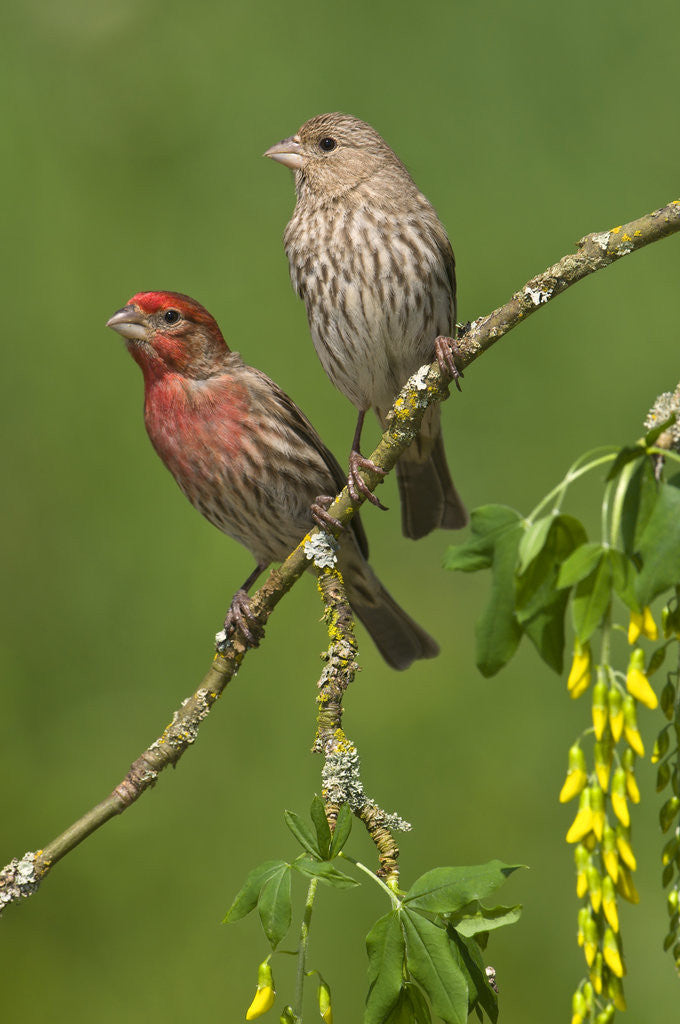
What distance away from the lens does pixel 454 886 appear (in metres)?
1.79

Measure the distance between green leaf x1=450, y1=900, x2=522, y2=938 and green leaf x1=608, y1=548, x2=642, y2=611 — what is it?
2.05ft

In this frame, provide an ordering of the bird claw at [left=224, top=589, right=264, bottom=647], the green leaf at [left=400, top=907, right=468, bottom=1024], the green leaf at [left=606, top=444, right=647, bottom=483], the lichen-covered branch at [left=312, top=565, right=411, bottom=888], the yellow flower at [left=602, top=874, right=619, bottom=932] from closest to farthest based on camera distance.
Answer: the yellow flower at [left=602, top=874, right=619, bottom=932], the green leaf at [left=606, top=444, right=647, bottom=483], the green leaf at [left=400, top=907, right=468, bottom=1024], the lichen-covered branch at [left=312, top=565, right=411, bottom=888], the bird claw at [left=224, top=589, right=264, bottom=647]

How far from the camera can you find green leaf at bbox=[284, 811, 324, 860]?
1.90 m

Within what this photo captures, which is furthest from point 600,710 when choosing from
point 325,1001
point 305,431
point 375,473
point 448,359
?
point 305,431

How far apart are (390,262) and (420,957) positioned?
2.41 metres

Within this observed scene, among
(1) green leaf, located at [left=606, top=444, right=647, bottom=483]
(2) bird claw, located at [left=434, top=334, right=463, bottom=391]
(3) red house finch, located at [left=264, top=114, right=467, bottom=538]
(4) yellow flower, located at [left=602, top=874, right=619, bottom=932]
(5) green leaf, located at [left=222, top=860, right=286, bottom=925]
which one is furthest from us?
(3) red house finch, located at [left=264, top=114, right=467, bottom=538]

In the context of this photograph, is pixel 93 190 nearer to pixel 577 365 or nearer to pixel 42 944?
pixel 577 365

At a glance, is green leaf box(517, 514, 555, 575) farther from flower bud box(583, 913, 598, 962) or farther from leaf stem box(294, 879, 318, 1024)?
leaf stem box(294, 879, 318, 1024)

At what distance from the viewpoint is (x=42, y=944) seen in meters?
5.56

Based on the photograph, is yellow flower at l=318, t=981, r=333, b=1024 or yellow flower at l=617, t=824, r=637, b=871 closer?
yellow flower at l=617, t=824, r=637, b=871

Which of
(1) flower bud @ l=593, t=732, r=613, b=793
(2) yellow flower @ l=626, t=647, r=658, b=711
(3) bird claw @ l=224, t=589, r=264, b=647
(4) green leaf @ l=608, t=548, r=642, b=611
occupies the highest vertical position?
(3) bird claw @ l=224, t=589, r=264, b=647

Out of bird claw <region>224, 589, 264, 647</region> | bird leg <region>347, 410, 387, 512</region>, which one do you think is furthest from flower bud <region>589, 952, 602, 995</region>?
bird claw <region>224, 589, 264, 647</region>

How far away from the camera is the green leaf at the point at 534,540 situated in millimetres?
1493

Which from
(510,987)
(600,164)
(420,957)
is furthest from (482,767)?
(420,957)
